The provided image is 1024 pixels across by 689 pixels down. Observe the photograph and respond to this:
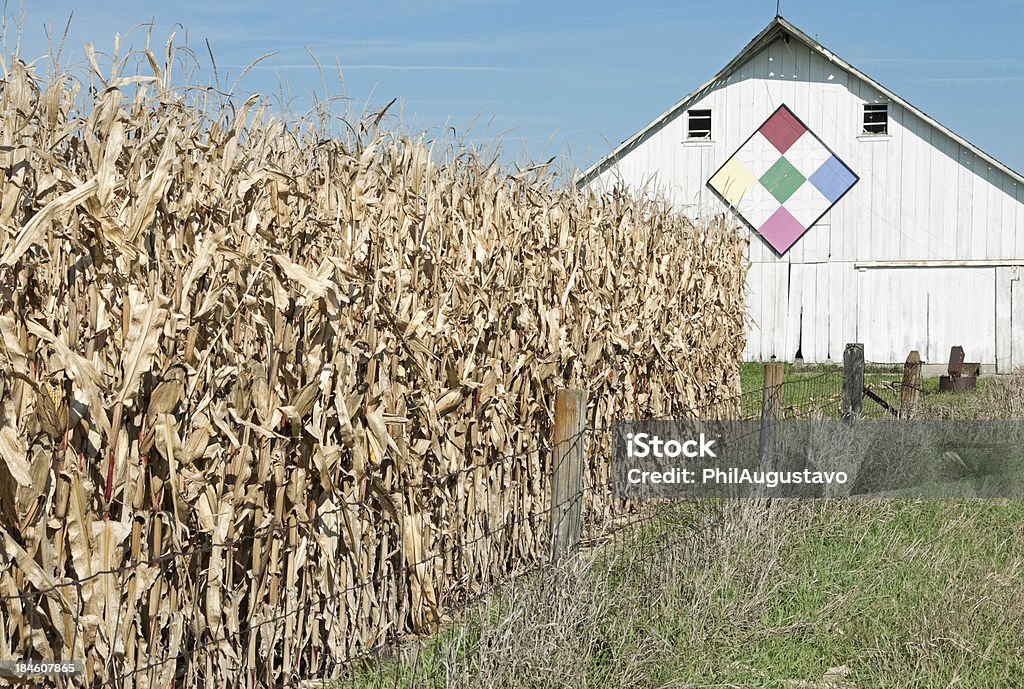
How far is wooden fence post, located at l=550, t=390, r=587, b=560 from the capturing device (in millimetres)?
5742

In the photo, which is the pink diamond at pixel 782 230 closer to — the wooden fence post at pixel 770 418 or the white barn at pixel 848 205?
the white barn at pixel 848 205

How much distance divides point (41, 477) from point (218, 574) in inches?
35.4

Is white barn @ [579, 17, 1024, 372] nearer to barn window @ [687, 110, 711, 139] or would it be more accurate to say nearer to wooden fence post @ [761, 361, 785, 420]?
barn window @ [687, 110, 711, 139]

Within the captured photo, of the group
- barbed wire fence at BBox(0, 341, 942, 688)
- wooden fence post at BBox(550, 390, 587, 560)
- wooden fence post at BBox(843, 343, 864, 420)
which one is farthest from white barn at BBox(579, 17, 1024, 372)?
wooden fence post at BBox(550, 390, 587, 560)

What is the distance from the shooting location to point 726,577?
223 inches

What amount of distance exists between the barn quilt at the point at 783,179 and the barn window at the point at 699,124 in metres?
0.94

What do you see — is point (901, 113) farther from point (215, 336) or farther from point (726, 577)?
point (215, 336)

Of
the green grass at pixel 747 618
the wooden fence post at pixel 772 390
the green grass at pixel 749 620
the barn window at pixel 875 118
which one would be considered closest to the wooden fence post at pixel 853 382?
the wooden fence post at pixel 772 390

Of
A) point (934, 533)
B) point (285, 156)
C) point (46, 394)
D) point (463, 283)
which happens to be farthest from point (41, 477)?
point (934, 533)

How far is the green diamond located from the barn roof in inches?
91.4

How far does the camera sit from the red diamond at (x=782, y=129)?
81.1ft

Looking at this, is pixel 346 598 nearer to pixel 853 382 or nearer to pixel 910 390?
pixel 853 382

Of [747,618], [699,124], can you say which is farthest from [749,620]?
[699,124]

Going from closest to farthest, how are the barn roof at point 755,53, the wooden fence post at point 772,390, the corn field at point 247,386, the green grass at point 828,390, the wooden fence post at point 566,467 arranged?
the corn field at point 247,386, the wooden fence post at point 566,467, the wooden fence post at point 772,390, the green grass at point 828,390, the barn roof at point 755,53
